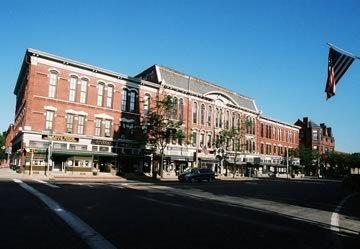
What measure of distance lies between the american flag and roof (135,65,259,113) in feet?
113

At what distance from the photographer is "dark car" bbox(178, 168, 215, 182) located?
38.7 metres

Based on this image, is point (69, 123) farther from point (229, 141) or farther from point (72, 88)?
point (229, 141)

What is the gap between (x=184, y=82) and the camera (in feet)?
184

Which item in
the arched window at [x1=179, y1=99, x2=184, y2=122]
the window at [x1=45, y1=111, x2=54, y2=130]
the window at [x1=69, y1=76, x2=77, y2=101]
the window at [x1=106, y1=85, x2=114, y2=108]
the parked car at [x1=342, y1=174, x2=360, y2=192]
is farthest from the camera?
the arched window at [x1=179, y1=99, x2=184, y2=122]

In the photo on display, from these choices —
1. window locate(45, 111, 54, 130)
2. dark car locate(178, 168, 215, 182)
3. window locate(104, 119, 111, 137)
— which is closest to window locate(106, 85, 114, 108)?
window locate(104, 119, 111, 137)

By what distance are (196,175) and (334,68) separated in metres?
24.9

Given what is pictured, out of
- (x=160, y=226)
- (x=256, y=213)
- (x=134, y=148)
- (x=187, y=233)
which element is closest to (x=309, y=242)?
(x=187, y=233)

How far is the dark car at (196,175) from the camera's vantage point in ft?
127

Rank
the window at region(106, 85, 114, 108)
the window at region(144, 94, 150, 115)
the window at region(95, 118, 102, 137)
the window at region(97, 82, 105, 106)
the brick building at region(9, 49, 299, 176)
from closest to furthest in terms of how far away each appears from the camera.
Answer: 1. the brick building at region(9, 49, 299, 176)
2. the window at region(95, 118, 102, 137)
3. the window at region(97, 82, 105, 106)
4. the window at region(106, 85, 114, 108)
5. the window at region(144, 94, 150, 115)

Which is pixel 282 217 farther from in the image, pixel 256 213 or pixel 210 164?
pixel 210 164

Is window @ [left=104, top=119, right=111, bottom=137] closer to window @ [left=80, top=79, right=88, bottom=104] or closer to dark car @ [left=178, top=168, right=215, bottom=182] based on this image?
window @ [left=80, top=79, right=88, bottom=104]

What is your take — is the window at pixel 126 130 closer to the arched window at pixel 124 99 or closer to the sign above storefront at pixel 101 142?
the arched window at pixel 124 99

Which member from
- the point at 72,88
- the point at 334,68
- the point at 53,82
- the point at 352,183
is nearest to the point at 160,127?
the point at 72,88

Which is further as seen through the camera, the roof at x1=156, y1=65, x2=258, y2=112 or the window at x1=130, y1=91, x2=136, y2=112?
the roof at x1=156, y1=65, x2=258, y2=112
